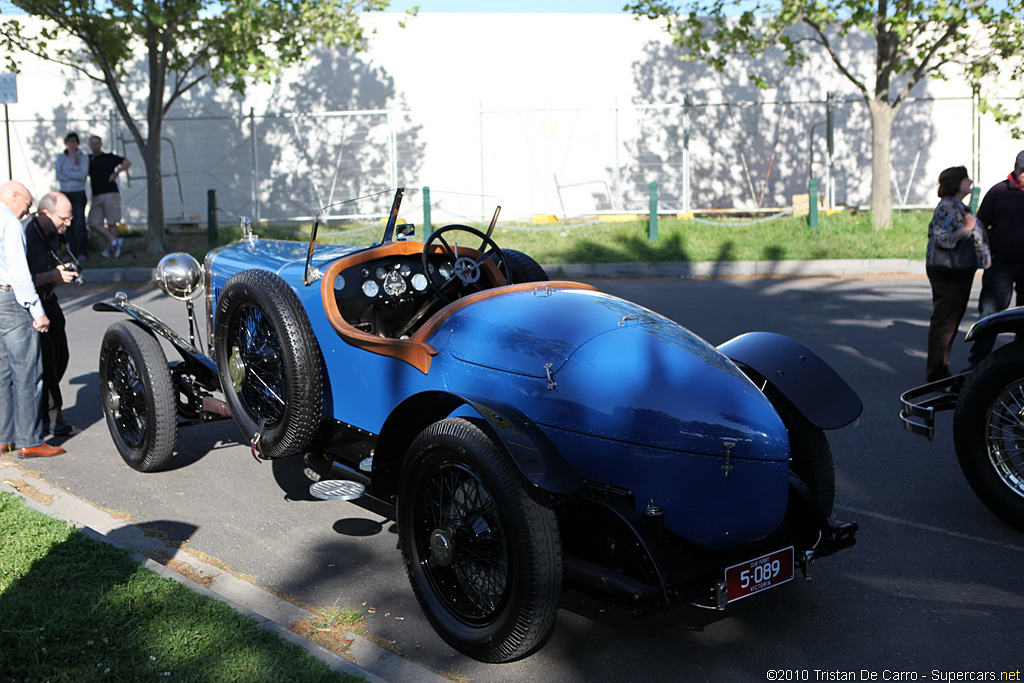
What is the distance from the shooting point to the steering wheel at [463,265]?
496 cm

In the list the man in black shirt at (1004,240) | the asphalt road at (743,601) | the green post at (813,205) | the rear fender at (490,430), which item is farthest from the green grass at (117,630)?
the green post at (813,205)

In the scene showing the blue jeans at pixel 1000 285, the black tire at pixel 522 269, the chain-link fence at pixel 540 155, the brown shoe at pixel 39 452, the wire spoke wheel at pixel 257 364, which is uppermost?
the chain-link fence at pixel 540 155

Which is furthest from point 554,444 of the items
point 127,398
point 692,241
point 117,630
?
point 692,241

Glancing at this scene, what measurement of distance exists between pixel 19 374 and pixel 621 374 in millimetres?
4290

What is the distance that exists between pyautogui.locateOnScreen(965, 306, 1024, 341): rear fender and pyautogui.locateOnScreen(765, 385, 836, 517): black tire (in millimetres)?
1454

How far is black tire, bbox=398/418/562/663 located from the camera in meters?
3.40

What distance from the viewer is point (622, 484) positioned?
371cm

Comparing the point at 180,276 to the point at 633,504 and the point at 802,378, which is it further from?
the point at 802,378

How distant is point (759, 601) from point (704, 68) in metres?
18.7

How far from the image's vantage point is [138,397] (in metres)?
5.99

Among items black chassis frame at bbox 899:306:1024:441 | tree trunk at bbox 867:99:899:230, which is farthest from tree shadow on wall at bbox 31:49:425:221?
black chassis frame at bbox 899:306:1024:441

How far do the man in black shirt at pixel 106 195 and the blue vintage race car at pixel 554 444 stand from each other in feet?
42.2

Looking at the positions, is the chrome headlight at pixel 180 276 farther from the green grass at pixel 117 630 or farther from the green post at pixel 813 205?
the green post at pixel 813 205

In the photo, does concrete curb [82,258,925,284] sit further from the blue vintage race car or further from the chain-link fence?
the blue vintage race car
